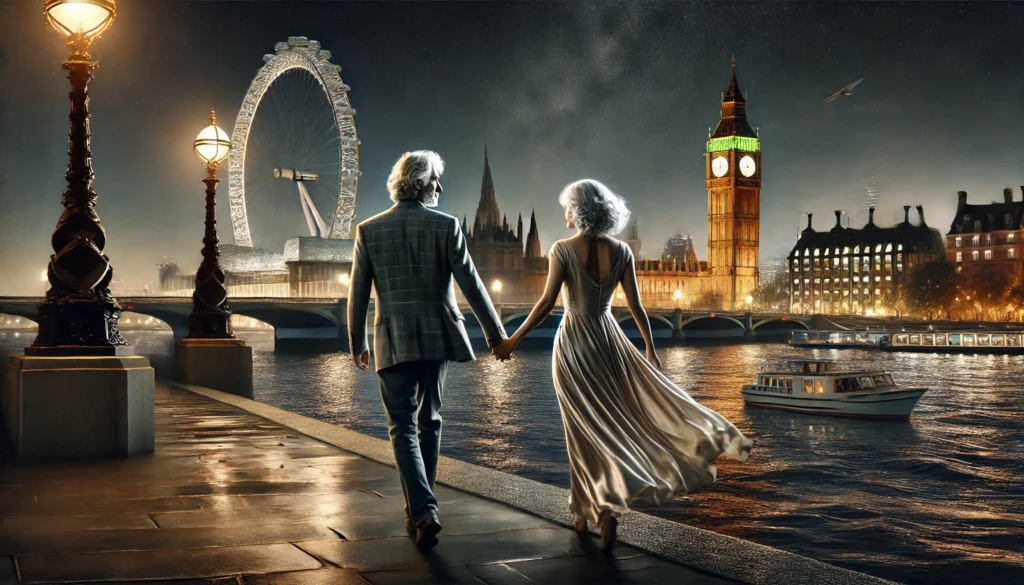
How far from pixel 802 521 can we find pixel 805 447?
33.1ft

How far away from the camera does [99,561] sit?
4.18 meters

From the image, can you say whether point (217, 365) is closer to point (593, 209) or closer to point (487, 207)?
point (593, 209)

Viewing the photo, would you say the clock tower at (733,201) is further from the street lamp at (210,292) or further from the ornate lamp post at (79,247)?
the ornate lamp post at (79,247)

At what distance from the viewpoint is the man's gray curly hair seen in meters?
4.95

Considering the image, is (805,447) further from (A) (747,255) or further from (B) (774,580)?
(A) (747,255)

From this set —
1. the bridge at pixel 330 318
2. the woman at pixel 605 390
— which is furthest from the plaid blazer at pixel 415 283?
the bridge at pixel 330 318

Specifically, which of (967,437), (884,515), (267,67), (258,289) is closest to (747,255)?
(258,289)

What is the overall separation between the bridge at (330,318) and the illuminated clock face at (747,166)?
48118 mm

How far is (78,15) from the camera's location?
786cm

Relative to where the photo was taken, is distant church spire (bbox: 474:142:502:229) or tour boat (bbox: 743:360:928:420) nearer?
tour boat (bbox: 743:360:928:420)

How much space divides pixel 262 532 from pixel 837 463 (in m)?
16.7

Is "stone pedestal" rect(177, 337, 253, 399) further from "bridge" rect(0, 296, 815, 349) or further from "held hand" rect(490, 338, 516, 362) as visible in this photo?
"bridge" rect(0, 296, 815, 349)

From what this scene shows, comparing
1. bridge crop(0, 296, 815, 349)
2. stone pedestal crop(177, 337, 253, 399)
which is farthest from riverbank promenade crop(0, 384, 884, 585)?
bridge crop(0, 296, 815, 349)

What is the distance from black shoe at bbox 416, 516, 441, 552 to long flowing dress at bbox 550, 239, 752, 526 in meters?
0.63
